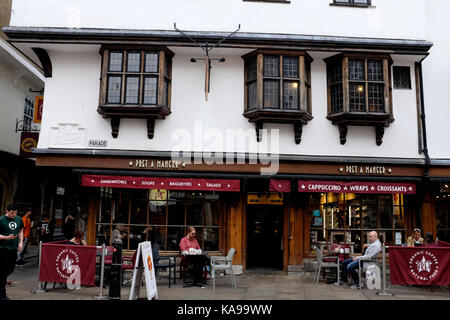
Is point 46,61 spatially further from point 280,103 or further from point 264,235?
point 264,235

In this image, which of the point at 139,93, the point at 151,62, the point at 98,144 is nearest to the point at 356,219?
the point at 139,93

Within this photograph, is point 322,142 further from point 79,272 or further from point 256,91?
point 79,272

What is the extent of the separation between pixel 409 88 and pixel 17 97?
17528 mm

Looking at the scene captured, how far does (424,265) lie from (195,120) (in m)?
7.90

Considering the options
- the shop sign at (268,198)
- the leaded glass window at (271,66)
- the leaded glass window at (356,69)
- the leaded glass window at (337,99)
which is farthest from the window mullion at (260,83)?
the shop sign at (268,198)

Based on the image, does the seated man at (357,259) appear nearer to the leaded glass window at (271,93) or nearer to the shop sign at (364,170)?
the shop sign at (364,170)

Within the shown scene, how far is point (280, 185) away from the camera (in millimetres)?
13031

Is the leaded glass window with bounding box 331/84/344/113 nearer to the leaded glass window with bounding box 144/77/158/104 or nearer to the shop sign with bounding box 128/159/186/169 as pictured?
the shop sign with bounding box 128/159/186/169

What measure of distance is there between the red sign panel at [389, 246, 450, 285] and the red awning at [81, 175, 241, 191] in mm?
5128

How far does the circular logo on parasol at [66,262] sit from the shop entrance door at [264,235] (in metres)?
7.54

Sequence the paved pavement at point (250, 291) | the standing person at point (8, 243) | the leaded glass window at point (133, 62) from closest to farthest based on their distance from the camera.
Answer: the standing person at point (8, 243) → the paved pavement at point (250, 291) → the leaded glass window at point (133, 62)

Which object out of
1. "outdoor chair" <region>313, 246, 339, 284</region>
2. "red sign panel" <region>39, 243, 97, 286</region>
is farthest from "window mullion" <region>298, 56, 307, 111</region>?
"red sign panel" <region>39, 243, 97, 286</region>

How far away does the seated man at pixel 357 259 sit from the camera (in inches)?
427
